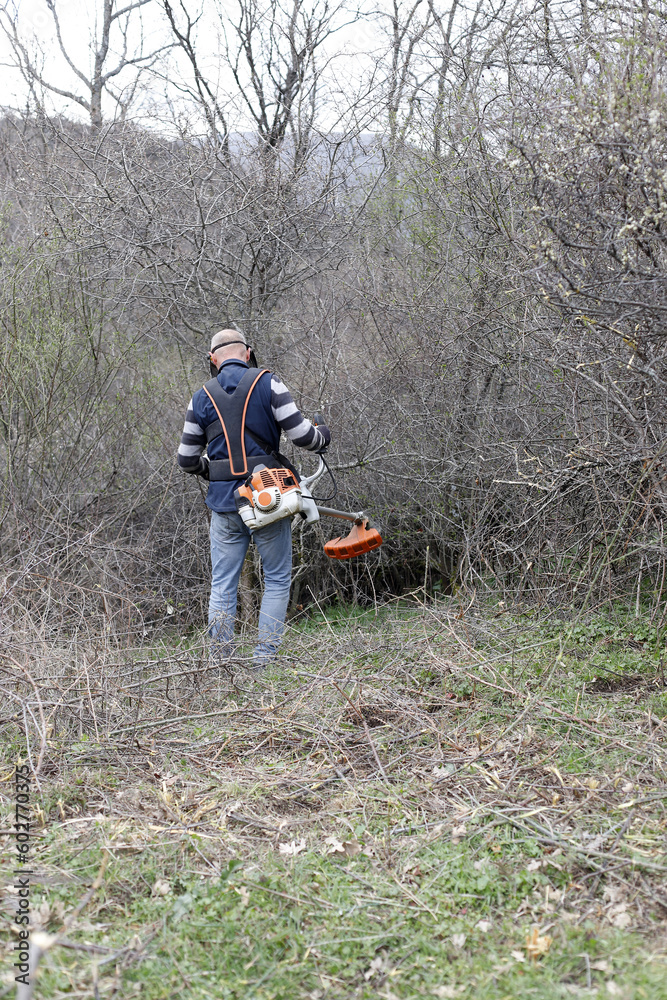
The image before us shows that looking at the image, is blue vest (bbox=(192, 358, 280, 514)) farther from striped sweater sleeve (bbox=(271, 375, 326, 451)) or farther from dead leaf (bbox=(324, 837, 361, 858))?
dead leaf (bbox=(324, 837, 361, 858))

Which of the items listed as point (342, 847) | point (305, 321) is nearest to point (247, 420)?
point (305, 321)

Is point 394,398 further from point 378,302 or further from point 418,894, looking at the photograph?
point 418,894

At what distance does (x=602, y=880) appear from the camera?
8.47 ft

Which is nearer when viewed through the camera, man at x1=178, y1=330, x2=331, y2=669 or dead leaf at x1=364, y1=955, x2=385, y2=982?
dead leaf at x1=364, y1=955, x2=385, y2=982

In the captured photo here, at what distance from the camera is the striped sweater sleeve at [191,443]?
495 centimetres

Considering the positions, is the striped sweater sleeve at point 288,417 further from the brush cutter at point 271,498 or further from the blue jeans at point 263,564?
the blue jeans at point 263,564

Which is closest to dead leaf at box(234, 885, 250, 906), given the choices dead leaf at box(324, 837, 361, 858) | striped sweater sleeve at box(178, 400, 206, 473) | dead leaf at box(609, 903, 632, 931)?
dead leaf at box(324, 837, 361, 858)

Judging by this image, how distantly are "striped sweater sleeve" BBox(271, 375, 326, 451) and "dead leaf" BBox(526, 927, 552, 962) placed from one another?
3.05 meters

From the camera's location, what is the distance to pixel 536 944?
7.50 feet

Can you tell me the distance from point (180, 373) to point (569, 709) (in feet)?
13.4

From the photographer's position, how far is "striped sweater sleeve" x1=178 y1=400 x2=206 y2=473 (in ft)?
16.2

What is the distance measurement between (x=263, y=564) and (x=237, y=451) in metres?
0.72

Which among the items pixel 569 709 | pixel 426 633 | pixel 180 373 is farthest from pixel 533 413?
pixel 180 373

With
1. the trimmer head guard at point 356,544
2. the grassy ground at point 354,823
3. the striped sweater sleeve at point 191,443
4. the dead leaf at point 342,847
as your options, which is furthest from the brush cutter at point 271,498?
the dead leaf at point 342,847
